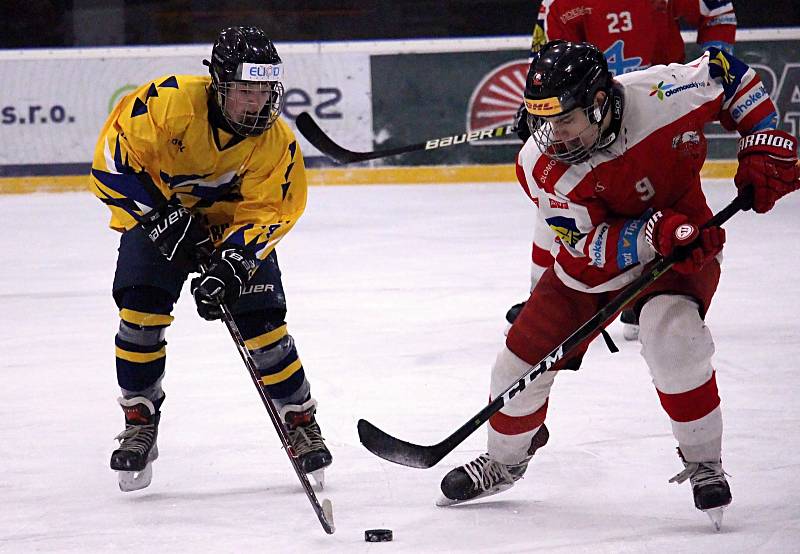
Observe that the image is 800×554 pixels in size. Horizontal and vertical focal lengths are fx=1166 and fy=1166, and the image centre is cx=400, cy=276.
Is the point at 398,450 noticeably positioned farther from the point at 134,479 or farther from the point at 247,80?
the point at 247,80

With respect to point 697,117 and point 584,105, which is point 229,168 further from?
point 697,117

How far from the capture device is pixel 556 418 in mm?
2785

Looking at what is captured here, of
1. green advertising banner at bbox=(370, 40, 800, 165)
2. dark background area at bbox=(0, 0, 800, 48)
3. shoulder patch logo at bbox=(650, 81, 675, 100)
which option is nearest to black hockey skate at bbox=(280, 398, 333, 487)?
shoulder patch logo at bbox=(650, 81, 675, 100)

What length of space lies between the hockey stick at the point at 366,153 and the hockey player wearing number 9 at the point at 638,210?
1.32 metres

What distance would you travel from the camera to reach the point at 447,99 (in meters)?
6.85

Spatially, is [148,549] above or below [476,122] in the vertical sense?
above

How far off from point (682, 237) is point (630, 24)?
1.80 m

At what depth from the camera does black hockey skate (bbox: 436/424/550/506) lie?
224 centimetres

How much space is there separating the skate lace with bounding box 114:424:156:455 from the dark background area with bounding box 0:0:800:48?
5.29 m

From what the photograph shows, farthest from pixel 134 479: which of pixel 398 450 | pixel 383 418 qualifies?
pixel 383 418

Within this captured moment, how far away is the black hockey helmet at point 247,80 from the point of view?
2285 mm

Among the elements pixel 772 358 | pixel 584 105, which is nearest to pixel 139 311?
pixel 584 105

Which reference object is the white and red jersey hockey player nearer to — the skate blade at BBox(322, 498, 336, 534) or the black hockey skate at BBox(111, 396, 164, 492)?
the black hockey skate at BBox(111, 396, 164, 492)

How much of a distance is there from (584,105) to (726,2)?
178 centimetres
